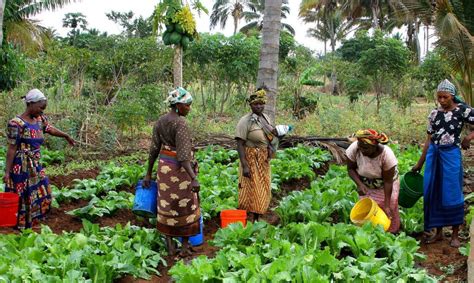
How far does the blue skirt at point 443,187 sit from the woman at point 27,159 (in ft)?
13.4

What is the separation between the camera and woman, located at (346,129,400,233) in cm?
496

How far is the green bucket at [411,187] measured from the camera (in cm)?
565

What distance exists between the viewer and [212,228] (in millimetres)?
6270

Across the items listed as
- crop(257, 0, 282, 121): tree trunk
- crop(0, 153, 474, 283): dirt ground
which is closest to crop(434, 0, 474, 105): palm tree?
crop(0, 153, 474, 283): dirt ground

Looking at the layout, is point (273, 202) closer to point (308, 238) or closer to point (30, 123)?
point (308, 238)

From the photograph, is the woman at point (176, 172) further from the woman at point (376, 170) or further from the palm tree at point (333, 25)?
the palm tree at point (333, 25)

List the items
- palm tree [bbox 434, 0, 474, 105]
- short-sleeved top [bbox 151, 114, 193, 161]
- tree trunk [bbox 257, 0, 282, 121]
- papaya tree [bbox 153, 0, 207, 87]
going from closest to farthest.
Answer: short-sleeved top [bbox 151, 114, 193, 161] → tree trunk [bbox 257, 0, 282, 121] → palm tree [bbox 434, 0, 474, 105] → papaya tree [bbox 153, 0, 207, 87]

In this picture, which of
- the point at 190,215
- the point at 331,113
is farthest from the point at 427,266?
the point at 331,113

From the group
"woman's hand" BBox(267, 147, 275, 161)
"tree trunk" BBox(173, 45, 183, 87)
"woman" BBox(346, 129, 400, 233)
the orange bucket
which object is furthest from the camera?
"tree trunk" BBox(173, 45, 183, 87)

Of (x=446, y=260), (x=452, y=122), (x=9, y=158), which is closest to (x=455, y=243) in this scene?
(x=446, y=260)

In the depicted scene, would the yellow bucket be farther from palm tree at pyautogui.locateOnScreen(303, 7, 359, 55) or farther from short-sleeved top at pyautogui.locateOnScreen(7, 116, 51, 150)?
palm tree at pyautogui.locateOnScreen(303, 7, 359, 55)

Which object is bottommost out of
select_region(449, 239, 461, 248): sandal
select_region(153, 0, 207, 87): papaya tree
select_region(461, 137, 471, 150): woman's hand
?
select_region(449, 239, 461, 248): sandal

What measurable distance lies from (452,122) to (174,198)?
283cm

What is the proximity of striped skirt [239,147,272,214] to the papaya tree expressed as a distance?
22.1 feet
